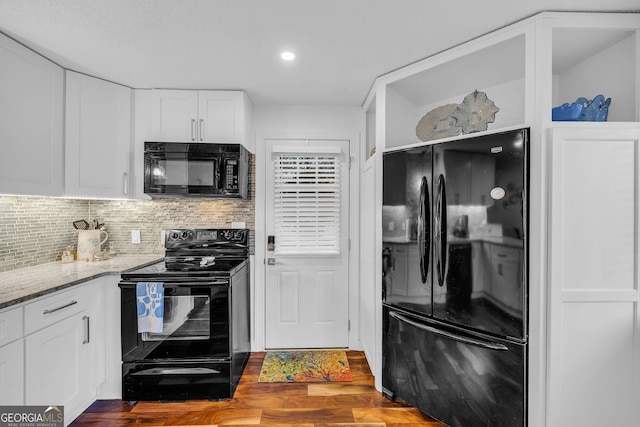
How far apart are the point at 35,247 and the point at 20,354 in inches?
45.7

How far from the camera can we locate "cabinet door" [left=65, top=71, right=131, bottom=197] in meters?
2.45

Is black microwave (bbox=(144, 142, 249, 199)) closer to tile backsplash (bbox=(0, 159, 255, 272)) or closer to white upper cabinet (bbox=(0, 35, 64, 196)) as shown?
tile backsplash (bbox=(0, 159, 255, 272))

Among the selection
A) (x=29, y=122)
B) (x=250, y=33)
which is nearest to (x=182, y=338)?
(x=29, y=122)

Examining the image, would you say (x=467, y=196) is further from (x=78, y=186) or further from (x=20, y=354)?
(x=78, y=186)

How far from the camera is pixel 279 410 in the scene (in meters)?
2.33

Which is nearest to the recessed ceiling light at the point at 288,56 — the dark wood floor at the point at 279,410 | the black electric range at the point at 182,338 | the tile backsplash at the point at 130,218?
the tile backsplash at the point at 130,218

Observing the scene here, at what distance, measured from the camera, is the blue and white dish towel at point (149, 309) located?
90.6 inches

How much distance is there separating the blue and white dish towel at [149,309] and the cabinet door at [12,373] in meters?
0.68

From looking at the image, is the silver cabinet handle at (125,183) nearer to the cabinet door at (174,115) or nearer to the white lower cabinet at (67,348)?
the cabinet door at (174,115)

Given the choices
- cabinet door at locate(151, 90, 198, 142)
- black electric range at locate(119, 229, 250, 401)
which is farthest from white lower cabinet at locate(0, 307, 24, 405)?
cabinet door at locate(151, 90, 198, 142)

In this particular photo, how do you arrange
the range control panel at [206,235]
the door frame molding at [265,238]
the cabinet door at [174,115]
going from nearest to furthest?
the cabinet door at [174,115] → the range control panel at [206,235] → the door frame molding at [265,238]

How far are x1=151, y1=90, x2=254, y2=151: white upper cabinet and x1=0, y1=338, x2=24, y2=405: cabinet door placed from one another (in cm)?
170

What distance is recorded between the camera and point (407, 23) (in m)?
1.83

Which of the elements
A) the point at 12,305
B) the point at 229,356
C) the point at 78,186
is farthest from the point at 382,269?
the point at 78,186
